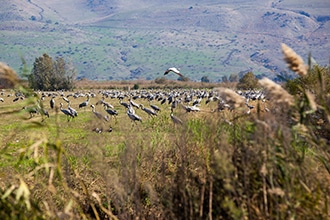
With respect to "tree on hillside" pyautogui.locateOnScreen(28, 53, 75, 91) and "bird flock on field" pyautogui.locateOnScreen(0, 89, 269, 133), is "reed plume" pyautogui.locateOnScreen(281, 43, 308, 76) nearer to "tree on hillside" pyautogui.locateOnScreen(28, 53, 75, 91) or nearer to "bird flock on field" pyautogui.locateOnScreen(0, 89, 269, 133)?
"bird flock on field" pyautogui.locateOnScreen(0, 89, 269, 133)

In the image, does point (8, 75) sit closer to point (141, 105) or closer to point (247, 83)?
point (141, 105)

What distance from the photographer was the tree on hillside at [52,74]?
67562 mm

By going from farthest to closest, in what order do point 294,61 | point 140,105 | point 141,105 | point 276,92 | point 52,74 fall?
point 52,74 < point 140,105 < point 141,105 < point 294,61 < point 276,92

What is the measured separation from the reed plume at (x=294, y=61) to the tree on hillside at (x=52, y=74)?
65871mm

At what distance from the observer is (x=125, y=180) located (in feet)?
15.5

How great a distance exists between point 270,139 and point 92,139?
2.11m

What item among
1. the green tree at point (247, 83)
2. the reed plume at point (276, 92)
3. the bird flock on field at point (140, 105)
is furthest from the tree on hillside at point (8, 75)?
the green tree at point (247, 83)

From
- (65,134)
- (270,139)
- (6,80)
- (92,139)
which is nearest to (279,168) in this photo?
(270,139)

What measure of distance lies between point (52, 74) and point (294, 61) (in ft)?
225

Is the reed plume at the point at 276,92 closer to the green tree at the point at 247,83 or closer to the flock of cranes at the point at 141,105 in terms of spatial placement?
the flock of cranes at the point at 141,105

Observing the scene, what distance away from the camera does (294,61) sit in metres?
2.98

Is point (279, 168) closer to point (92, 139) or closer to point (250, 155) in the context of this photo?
point (250, 155)

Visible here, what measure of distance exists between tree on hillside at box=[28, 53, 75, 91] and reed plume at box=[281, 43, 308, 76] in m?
65.9

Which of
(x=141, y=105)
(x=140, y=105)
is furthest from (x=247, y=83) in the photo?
(x=141, y=105)
